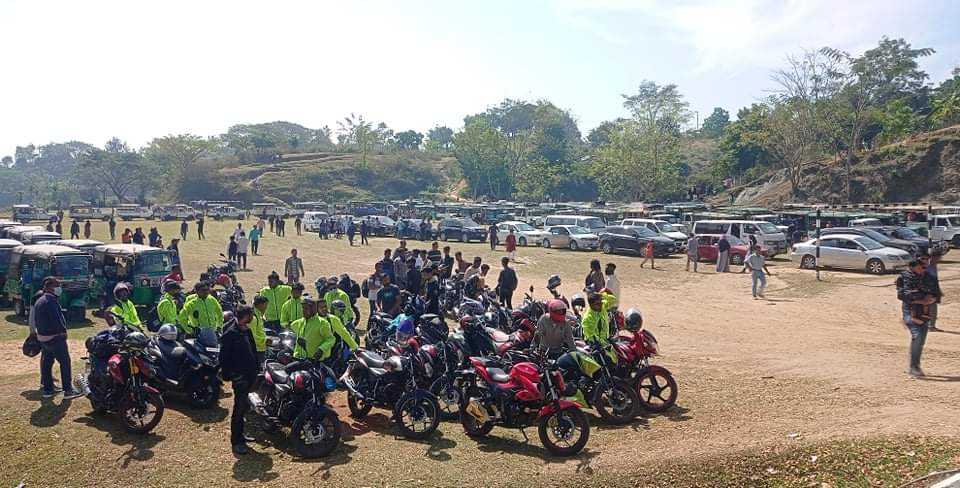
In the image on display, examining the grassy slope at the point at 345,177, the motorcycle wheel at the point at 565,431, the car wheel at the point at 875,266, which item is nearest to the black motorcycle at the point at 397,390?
the motorcycle wheel at the point at 565,431

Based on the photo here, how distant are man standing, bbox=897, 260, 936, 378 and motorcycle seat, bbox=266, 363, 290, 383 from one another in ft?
28.4

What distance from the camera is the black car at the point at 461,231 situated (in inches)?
1528

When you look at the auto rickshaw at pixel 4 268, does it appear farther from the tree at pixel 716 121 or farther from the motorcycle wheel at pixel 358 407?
the tree at pixel 716 121

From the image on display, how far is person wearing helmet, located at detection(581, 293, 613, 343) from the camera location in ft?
28.9

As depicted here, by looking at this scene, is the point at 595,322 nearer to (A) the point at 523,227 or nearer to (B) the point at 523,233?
(B) the point at 523,233

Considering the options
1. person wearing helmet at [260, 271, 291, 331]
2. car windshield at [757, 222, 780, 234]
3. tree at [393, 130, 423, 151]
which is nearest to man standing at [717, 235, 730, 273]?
car windshield at [757, 222, 780, 234]

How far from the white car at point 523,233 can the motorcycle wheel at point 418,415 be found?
27.5 m

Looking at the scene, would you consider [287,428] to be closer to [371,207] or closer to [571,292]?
[571,292]

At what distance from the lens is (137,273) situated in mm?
15906

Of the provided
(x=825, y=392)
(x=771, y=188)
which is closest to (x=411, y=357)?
(x=825, y=392)

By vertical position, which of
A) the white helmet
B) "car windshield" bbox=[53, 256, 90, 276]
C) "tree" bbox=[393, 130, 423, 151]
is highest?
"tree" bbox=[393, 130, 423, 151]

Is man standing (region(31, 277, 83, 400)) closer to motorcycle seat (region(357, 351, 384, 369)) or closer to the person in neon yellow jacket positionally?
motorcycle seat (region(357, 351, 384, 369))

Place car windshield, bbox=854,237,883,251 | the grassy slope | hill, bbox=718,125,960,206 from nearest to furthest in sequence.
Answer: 1. car windshield, bbox=854,237,883,251
2. hill, bbox=718,125,960,206
3. the grassy slope

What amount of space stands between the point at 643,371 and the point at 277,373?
4.44 meters
